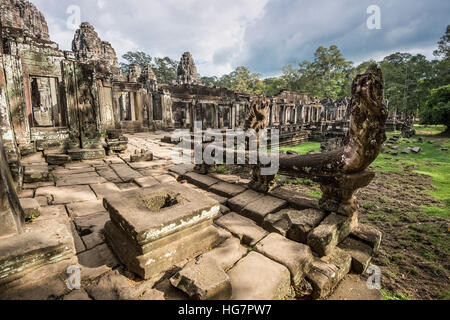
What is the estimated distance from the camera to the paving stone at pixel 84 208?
8.99 ft

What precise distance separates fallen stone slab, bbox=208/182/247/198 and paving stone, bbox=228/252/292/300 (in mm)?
1566

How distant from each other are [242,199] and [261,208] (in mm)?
387

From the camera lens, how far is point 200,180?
401 centimetres

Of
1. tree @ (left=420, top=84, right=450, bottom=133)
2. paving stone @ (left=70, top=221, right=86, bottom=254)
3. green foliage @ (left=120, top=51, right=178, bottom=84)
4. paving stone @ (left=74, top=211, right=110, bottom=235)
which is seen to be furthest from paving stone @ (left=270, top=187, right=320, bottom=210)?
green foliage @ (left=120, top=51, right=178, bottom=84)

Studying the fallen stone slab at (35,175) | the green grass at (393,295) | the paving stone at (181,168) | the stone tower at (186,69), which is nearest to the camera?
the green grass at (393,295)

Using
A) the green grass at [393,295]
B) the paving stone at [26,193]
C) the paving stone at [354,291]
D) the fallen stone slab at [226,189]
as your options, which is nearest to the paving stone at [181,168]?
the fallen stone slab at [226,189]

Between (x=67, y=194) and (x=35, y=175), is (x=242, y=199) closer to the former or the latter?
(x=67, y=194)

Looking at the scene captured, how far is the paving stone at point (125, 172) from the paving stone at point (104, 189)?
324 mm

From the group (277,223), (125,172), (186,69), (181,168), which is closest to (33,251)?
(277,223)

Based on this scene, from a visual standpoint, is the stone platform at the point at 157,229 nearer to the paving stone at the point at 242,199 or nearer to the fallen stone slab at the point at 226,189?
the paving stone at the point at 242,199

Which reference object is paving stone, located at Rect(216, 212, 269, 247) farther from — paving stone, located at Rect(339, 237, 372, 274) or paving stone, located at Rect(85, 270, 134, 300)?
paving stone, located at Rect(85, 270, 134, 300)

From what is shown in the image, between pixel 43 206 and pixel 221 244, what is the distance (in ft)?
8.56

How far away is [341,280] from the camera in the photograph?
6.45 feet
